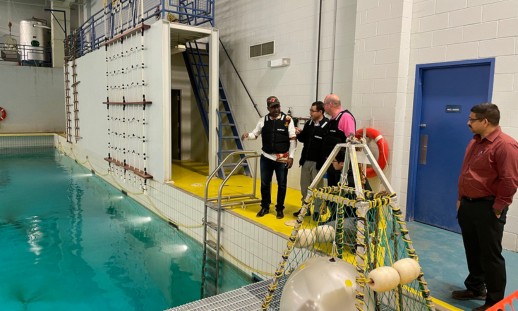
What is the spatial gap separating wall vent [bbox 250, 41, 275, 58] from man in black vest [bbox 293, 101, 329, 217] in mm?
2688

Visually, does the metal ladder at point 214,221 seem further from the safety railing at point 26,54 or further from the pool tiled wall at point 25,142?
the safety railing at point 26,54

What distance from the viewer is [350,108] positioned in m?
5.44

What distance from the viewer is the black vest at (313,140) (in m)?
4.39

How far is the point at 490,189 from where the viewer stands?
2.77 meters

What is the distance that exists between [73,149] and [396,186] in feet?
38.7

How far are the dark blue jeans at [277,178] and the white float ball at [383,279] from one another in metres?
3.01

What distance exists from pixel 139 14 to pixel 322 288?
791cm

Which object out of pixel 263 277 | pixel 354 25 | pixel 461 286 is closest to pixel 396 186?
pixel 461 286

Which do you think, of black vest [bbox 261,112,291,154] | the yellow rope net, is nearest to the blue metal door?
black vest [bbox 261,112,291,154]

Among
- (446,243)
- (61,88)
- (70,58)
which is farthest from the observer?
(61,88)

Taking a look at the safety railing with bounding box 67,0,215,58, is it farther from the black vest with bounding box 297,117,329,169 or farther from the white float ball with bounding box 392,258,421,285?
the white float ball with bounding box 392,258,421,285

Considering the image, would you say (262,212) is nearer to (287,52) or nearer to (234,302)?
(234,302)

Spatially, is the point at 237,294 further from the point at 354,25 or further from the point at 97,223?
the point at 97,223

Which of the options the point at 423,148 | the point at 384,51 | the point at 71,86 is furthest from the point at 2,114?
the point at 423,148
